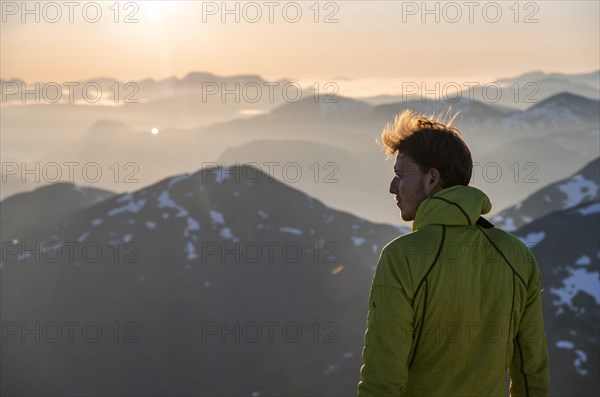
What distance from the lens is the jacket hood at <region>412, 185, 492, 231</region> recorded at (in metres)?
5.90

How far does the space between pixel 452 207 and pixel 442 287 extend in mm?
674

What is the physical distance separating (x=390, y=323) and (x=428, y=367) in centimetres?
66

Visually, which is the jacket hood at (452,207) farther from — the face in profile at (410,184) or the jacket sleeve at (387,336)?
the jacket sleeve at (387,336)

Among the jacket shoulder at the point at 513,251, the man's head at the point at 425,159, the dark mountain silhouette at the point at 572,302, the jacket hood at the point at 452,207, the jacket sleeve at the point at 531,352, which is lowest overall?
the dark mountain silhouette at the point at 572,302

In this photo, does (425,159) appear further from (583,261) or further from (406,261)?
(583,261)

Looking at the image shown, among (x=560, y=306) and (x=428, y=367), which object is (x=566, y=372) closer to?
(x=560, y=306)

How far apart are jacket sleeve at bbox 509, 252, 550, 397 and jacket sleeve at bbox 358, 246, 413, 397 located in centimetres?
144

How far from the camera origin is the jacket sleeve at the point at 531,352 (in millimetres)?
6461

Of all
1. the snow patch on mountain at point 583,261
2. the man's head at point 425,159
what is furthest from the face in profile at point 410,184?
the snow patch on mountain at point 583,261

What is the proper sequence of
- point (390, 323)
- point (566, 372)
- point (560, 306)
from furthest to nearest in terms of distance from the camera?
point (560, 306)
point (566, 372)
point (390, 323)

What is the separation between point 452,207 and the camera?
19.4 ft

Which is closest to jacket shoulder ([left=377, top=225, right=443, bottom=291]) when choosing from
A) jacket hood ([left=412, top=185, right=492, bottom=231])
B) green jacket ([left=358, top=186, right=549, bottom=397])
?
green jacket ([left=358, top=186, right=549, bottom=397])

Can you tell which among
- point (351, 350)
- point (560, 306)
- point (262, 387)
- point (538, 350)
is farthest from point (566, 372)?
point (538, 350)

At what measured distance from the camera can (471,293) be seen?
587 centimetres
